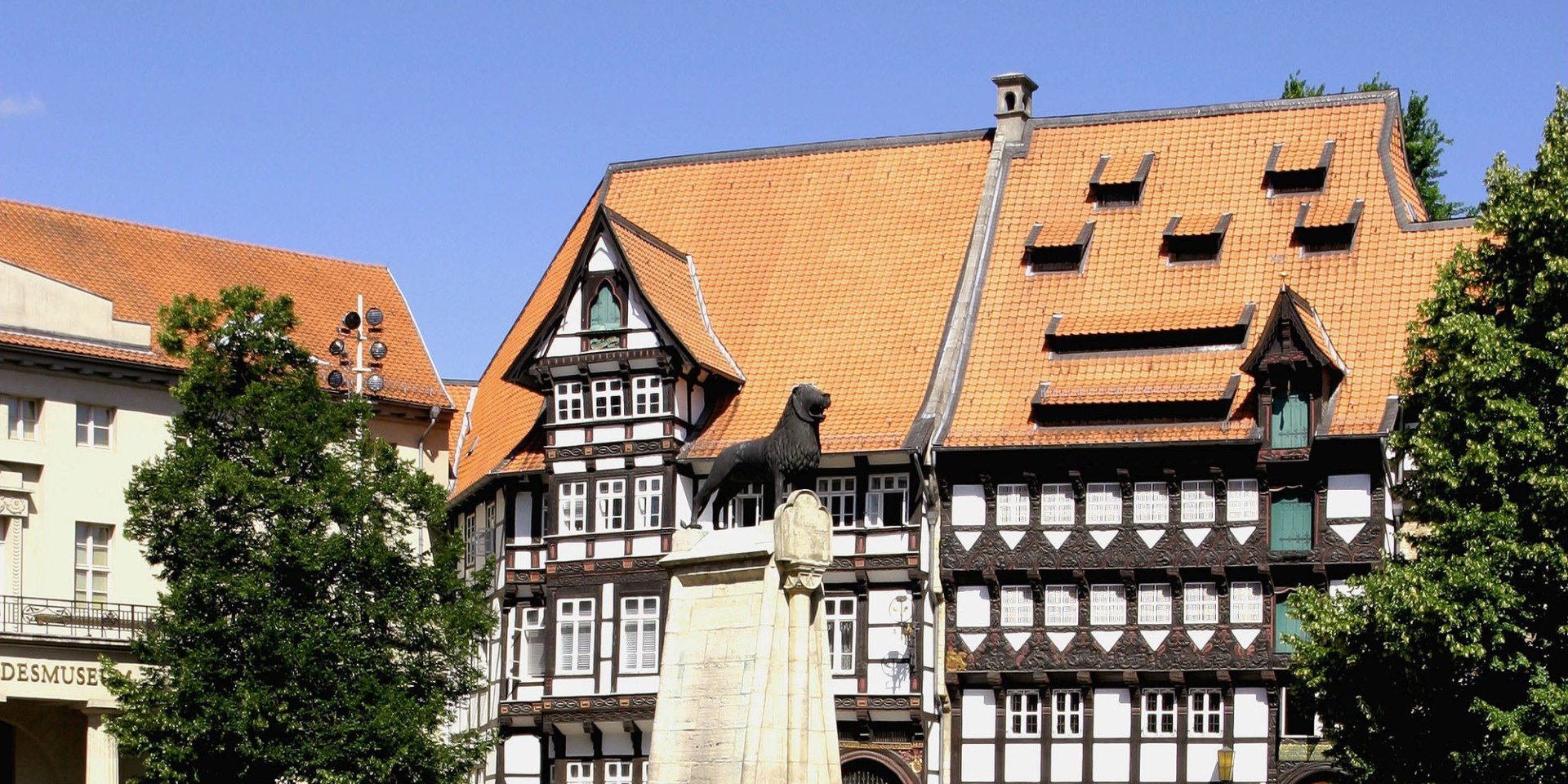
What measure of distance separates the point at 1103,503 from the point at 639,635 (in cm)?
953

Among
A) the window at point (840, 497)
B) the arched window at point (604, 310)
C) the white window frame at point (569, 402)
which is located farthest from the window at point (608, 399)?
the window at point (840, 497)

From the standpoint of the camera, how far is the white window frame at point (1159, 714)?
56406 millimetres

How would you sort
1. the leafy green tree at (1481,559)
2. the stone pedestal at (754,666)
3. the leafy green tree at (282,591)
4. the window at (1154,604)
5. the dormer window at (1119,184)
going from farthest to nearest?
the dormer window at (1119,184) < the window at (1154,604) < the leafy green tree at (282,591) < the leafy green tree at (1481,559) < the stone pedestal at (754,666)

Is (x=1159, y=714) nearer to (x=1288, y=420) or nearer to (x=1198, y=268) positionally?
(x=1288, y=420)

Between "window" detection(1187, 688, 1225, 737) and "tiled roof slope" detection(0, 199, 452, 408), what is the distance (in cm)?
1812

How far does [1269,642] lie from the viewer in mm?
55469

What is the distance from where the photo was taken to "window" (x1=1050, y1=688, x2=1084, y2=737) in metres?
56.9

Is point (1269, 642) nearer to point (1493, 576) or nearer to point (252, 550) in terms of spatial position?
point (1493, 576)

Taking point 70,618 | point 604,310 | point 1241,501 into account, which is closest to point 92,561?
point 70,618

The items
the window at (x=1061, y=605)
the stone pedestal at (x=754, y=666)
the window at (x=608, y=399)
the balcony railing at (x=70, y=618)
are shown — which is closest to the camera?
the stone pedestal at (x=754, y=666)

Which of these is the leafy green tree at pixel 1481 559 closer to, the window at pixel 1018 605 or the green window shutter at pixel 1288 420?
the green window shutter at pixel 1288 420

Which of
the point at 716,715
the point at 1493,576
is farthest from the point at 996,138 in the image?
the point at 716,715

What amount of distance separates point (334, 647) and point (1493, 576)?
18621 mm

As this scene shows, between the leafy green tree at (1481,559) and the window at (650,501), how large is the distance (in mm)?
A: 16869
